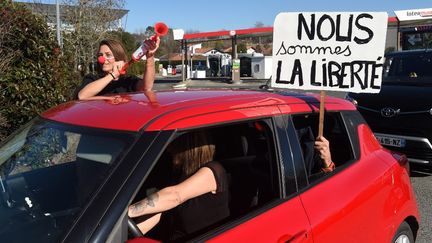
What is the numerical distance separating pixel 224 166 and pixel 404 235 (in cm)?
150

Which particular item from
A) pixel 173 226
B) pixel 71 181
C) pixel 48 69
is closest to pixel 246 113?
pixel 173 226

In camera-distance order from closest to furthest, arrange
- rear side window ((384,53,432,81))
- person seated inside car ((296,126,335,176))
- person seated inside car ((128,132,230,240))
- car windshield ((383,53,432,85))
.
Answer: person seated inside car ((128,132,230,240)) → person seated inside car ((296,126,335,176)) → car windshield ((383,53,432,85)) → rear side window ((384,53,432,81))

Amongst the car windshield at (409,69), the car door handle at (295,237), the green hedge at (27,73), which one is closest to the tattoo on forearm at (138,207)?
the car door handle at (295,237)

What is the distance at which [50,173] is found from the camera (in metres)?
A: 2.24

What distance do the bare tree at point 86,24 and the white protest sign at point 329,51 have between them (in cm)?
1087

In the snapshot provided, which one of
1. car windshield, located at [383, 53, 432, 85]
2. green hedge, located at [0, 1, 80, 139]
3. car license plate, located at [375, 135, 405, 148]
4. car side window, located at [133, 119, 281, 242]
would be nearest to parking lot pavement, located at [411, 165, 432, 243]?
car license plate, located at [375, 135, 405, 148]

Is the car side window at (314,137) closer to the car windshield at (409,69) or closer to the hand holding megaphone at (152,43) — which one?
the hand holding megaphone at (152,43)

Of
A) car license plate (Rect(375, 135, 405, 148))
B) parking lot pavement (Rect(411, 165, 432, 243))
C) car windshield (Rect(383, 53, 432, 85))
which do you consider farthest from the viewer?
car windshield (Rect(383, 53, 432, 85))

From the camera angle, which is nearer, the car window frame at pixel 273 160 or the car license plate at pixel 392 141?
the car window frame at pixel 273 160

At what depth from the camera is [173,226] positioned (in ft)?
7.70

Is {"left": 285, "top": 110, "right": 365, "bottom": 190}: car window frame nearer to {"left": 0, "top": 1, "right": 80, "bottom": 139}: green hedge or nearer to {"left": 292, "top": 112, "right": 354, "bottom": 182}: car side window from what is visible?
{"left": 292, "top": 112, "right": 354, "bottom": 182}: car side window

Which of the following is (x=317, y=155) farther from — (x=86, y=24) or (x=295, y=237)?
A: (x=86, y=24)

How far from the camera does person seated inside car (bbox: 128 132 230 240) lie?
7.25 ft

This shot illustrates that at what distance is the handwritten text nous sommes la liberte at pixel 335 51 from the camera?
130 inches
